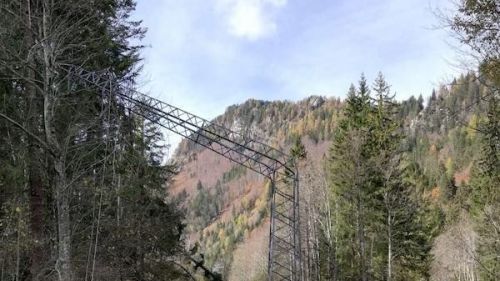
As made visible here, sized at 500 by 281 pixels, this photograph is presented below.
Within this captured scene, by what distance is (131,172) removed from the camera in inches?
654

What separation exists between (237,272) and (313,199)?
43445mm

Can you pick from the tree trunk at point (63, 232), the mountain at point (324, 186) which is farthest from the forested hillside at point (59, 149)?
the mountain at point (324, 186)

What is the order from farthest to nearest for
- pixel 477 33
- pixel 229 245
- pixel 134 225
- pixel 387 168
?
pixel 229 245, pixel 387 168, pixel 134 225, pixel 477 33

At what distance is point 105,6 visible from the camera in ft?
44.3

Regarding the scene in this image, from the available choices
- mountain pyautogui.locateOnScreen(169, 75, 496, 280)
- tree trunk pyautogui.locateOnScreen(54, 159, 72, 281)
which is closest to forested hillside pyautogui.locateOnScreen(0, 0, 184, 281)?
tree trunk pyautogui.locateOnScreen(54, 159, 72, 281)

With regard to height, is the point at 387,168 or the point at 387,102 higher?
the point at 387,102

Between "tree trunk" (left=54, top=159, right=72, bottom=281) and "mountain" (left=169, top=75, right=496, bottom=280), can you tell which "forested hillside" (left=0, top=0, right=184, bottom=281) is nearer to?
"tree trunk" (left=54, top=159, right=72, bottom=281)

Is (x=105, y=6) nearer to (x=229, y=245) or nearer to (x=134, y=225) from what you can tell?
(x=134, y=225)

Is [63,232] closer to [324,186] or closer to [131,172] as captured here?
[131,172]

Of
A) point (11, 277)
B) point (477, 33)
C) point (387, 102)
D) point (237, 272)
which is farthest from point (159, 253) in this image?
point (237, 272)

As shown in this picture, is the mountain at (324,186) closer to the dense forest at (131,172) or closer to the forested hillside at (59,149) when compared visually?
the dense forest at (131,172)

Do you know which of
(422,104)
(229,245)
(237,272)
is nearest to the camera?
(237,272)

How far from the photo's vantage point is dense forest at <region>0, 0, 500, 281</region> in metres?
10.7

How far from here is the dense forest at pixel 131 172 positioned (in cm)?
1068
